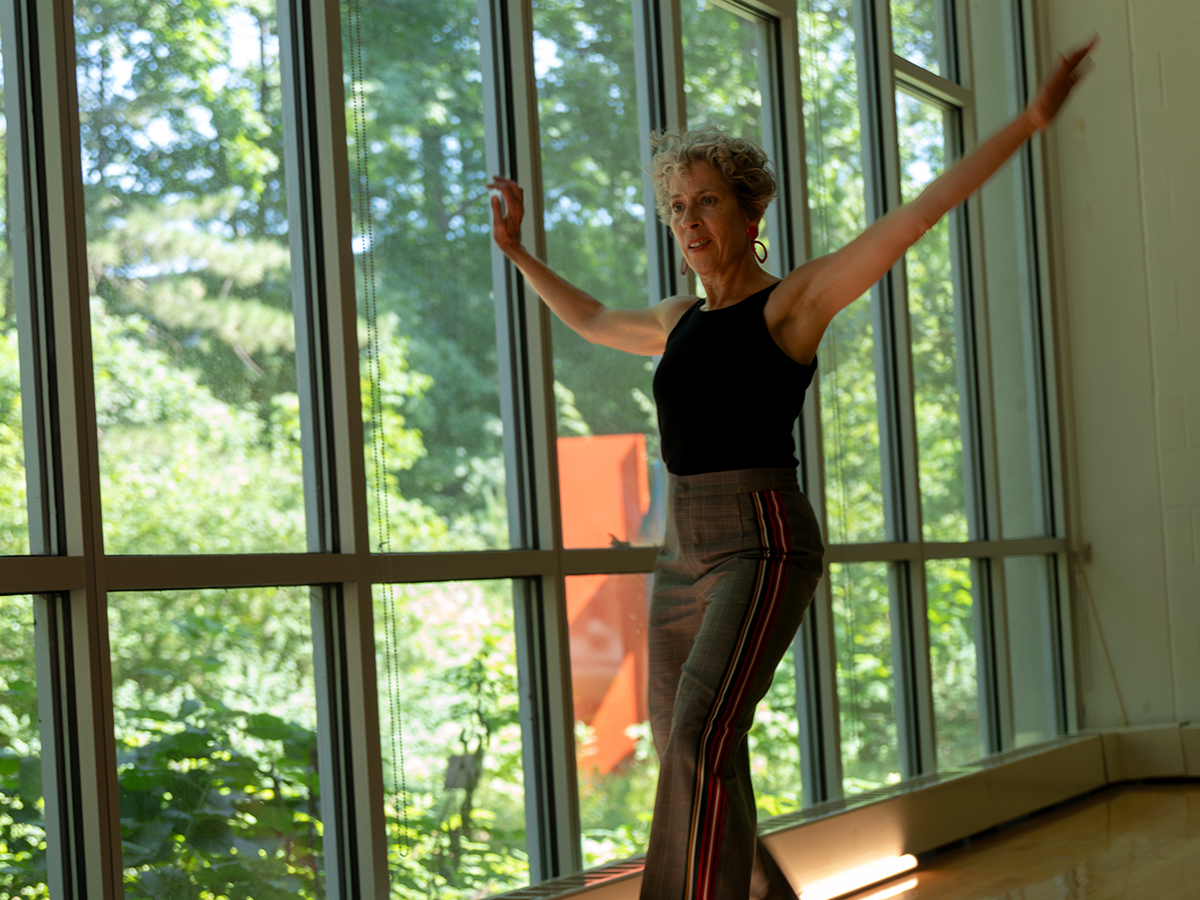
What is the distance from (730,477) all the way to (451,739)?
0.96m

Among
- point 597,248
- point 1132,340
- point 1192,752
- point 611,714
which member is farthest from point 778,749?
point 1132,340

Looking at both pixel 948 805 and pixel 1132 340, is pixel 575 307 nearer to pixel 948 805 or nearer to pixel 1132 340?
pixel 948 805

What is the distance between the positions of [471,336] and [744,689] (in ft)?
3.85

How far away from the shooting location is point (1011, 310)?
5191 mm

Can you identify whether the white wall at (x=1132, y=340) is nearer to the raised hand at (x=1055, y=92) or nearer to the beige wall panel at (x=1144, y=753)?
the beige wall panel at (x=1144, y=753)

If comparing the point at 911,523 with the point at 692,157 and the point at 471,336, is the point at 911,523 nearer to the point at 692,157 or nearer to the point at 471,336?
the point at 471,336

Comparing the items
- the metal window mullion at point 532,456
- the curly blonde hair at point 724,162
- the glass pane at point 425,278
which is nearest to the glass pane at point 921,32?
the metal window mullion at point 532,456

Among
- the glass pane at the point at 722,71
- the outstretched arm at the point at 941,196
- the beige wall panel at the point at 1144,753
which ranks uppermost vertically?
the glass pane at the point at 722,71

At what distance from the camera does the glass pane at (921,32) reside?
4559mm

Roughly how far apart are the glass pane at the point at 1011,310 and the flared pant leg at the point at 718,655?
A: 3281 millimetres

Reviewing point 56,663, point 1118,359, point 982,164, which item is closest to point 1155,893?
point 982,164

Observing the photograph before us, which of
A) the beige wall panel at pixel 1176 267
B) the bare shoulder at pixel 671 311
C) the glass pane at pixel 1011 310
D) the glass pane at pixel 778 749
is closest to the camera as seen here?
the bare shoulder at pixel 671 311

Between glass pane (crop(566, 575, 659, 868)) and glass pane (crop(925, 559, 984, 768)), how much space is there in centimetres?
152

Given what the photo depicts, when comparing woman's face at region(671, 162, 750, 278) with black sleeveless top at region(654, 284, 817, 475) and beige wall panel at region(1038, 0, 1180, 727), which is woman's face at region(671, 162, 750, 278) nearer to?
black sleeveless top at region(654, 284, 817, 475)
